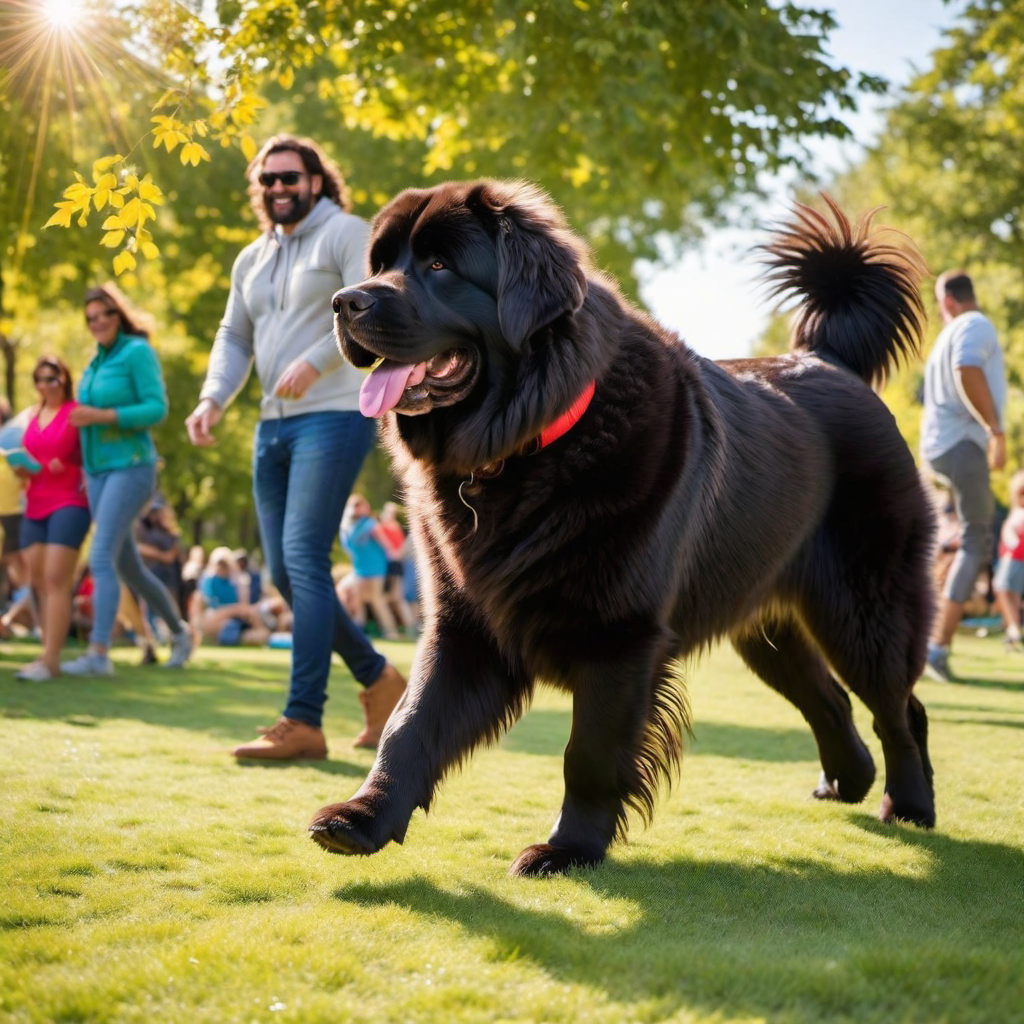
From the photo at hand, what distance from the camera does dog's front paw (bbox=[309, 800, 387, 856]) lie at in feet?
8.50

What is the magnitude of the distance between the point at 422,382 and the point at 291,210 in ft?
6.72

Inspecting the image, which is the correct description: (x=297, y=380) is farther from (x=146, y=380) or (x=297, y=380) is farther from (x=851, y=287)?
(x=146, y=380)

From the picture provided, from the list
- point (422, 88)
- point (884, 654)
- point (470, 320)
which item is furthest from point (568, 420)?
point (422, 88)

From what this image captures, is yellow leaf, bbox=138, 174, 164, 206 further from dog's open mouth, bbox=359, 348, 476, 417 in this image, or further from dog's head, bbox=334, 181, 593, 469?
dog's open mouth, bbox=359, 348, 476, 417

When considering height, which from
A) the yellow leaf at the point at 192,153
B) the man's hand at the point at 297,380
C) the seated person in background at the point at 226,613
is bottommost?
the seated person in background at the point at 226,613

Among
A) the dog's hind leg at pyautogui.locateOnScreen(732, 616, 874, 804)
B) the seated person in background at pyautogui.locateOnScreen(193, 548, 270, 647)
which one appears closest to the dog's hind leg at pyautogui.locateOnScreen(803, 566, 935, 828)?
the dog's hind leg at pyautogui.locateOnScreen(732, 616, 874, 804)

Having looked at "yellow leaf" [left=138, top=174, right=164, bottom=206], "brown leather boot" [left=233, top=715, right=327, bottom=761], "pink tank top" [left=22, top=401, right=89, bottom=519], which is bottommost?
"brown leather boot" [left=233, top=715, right=327, bottom=761]

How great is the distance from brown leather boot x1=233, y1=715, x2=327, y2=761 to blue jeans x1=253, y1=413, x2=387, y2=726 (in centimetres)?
4

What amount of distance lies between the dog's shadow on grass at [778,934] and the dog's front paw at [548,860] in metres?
0.06

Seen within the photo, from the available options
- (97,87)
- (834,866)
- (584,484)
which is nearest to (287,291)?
(584,484)

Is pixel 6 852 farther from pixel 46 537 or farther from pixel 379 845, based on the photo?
pixel 46 537

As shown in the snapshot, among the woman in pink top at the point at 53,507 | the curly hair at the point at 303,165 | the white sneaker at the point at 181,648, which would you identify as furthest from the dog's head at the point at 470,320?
the white sneaker at the point at 181,648

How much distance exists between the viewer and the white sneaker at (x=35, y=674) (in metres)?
7.00

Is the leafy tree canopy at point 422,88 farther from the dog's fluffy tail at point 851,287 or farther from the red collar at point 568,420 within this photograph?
the dog's fluffy tail at point 851,287
